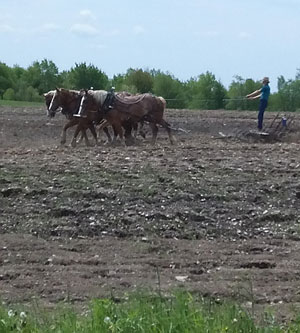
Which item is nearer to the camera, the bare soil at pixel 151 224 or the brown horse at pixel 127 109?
the bare soil at pixel 151 224

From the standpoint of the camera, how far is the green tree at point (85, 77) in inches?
2316

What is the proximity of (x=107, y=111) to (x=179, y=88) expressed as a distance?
36.2 meters

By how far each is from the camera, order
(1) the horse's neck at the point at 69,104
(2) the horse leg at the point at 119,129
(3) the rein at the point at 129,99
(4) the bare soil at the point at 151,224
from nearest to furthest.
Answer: (4) the bare soil at the point at 151,224, (2) the horse leg at the point at 119,129, (3) the rein at the point at 129,99, (1) the horse's neck at the point at 69,104

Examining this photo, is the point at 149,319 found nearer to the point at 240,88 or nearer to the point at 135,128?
the point at 135,128

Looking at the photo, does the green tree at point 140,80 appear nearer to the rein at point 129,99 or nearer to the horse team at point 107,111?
the horse team at point 107,111

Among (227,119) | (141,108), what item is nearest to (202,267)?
(141,108)

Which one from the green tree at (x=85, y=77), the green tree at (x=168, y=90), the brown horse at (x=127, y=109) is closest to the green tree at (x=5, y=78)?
the green tree at (x=85, y=77)

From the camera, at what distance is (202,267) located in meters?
11.0

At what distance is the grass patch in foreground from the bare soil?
0.88 meters

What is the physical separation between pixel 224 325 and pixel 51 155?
1279 centimetres

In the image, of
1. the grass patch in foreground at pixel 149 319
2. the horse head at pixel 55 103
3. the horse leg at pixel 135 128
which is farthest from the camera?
the horse leg at pixel 135 128

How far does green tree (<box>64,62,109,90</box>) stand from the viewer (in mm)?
58822

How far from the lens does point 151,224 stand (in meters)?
13.4

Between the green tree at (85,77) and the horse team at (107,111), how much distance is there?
32362 mm
